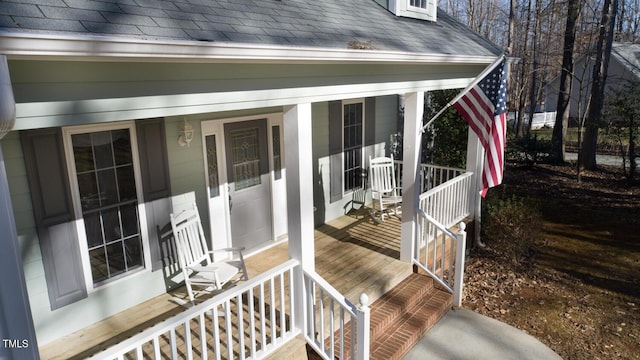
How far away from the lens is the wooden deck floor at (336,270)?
3980 mm

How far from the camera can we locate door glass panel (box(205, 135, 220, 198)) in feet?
16.6

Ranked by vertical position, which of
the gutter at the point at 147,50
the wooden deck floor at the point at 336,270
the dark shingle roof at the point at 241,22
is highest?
the dark shingle roof at the point at 241,22

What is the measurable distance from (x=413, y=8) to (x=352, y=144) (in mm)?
2423

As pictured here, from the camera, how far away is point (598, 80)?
40.3ft

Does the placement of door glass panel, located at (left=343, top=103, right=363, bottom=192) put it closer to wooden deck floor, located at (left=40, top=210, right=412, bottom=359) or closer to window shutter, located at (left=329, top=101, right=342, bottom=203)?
window shutter, located at (left=329, top=101, right=342, bottom=203)

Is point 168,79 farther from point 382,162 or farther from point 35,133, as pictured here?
point 382,162

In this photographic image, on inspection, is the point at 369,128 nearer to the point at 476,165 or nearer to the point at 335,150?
the point at 335,150

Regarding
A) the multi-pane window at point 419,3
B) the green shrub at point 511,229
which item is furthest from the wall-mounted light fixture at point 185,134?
the green shrub at point 511,229

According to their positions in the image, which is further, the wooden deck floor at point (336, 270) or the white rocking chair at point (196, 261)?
the white rocking chair at point (196, 261)

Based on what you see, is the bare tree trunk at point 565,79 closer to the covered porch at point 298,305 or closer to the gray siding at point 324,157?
the gray siding at point 324,157

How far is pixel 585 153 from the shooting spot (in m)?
13.4

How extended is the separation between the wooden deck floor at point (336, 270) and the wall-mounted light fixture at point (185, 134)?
69.3 inches

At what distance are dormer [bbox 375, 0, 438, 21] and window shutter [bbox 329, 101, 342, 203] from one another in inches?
65.0

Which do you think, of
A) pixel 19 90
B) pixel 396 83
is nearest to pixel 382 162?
pixel 396 83
